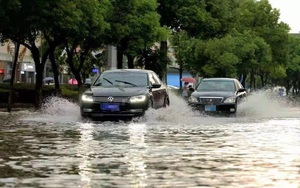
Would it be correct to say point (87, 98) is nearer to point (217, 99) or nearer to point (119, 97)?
point (119, 97)

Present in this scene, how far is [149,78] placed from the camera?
25531mm

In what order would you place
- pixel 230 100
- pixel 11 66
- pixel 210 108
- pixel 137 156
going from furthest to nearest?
pixel 11 66 < pixel 230 100 < pixel 210 108 < pixel 137 156

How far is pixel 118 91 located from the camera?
2392cm

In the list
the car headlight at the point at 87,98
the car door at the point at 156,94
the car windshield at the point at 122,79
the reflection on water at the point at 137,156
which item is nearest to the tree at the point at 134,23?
the car door at the point at 156,94

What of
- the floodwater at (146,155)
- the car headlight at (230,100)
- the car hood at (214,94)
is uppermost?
the car hood at (214,94)

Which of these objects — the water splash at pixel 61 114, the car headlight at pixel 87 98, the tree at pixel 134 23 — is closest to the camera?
the car headlight at pixel 87 98

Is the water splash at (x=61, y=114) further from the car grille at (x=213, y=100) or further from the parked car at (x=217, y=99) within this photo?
the car grille at (x=213, y=100)

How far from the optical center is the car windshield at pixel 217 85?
31.2 m

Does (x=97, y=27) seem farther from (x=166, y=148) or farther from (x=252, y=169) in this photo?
(x=252, y=169)

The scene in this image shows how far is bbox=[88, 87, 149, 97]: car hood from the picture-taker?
23.8 meters

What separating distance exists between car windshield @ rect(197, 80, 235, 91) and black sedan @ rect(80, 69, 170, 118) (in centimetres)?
624

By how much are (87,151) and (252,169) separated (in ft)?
11.8

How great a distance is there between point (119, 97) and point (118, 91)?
0.28 meters

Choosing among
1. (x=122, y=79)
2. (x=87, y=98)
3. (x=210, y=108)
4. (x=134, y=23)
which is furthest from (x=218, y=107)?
(x=134, y=23)
